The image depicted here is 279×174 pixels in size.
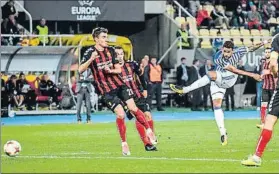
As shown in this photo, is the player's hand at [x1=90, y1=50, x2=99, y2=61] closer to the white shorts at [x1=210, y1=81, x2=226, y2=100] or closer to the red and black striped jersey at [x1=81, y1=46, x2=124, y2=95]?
the red and black striped jersey at [x1=81, y1=46, x2=124, y2=95]

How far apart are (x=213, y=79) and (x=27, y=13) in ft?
63.9

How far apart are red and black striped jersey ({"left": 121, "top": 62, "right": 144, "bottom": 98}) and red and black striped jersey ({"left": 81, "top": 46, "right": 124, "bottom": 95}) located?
2770mm

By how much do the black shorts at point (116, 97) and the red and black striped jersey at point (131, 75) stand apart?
2.59 meters

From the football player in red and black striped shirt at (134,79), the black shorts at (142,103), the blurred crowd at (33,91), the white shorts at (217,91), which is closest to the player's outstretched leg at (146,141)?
the football player in red and black striped shirt at (134,79)

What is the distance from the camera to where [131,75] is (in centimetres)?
2080

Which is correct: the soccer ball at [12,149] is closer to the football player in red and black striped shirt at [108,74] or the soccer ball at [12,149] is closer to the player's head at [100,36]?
the football player in red and black striped shirt at [108,74]

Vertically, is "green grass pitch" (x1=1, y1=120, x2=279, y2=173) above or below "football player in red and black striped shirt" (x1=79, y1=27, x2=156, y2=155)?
below

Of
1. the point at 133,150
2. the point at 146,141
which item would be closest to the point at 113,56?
the point at 146,141

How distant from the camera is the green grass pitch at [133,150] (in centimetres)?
1473

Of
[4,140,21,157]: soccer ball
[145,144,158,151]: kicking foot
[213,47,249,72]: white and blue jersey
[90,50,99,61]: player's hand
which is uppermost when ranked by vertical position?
[90,50,99,61]: player's hand

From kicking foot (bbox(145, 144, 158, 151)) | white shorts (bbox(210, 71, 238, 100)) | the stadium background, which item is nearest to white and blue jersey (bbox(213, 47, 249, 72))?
white shorts (bbox(210, 71, 238, 100))

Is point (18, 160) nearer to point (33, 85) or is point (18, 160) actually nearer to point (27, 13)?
point (33, 85)

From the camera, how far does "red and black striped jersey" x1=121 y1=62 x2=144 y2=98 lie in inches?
810

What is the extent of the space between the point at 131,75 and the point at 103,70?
3411 mm
